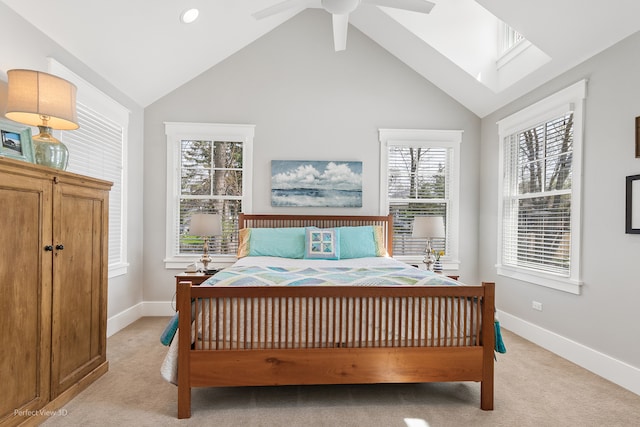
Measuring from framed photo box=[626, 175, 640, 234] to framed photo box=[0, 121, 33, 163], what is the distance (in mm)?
3997

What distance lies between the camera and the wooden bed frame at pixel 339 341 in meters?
2.16

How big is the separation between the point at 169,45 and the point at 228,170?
151cm

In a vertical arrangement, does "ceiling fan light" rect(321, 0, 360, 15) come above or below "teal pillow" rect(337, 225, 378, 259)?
above

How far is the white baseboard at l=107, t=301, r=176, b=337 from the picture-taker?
3963 millimetres

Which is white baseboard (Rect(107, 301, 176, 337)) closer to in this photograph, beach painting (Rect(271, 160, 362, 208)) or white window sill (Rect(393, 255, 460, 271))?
beach painting (Rect(271, 160, 362, 208))

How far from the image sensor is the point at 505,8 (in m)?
3.05

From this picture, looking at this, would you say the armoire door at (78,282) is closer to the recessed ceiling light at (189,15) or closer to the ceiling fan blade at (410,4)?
the recessed ceiling light at (189,15)

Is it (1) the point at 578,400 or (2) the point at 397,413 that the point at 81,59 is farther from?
(1) the point at 578,400

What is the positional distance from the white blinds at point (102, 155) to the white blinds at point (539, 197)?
14.1 feet

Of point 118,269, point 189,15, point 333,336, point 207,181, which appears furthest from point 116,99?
point 333,336

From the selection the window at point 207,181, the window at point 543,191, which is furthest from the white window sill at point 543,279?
the window at point 207,181

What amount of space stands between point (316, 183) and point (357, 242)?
3.23ft

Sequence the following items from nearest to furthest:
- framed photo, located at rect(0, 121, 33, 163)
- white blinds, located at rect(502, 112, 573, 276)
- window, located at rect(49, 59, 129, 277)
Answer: framed photo, located at rect(0, 121, 33, 163) < window, located at rect(49, 59, 129, 277) < white blinds, located at rect(502, 112, 573, 276)

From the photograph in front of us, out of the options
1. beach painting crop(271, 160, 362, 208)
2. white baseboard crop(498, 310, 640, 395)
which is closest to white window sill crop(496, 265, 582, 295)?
white baseboard crop(498, 310, 640, 395)
